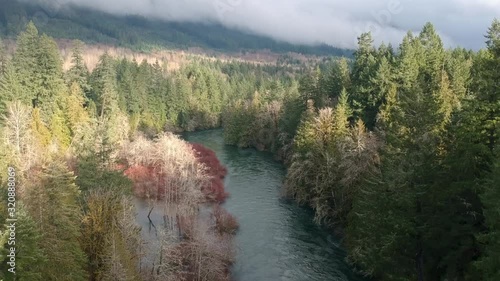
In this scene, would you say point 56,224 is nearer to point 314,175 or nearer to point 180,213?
point 180,213

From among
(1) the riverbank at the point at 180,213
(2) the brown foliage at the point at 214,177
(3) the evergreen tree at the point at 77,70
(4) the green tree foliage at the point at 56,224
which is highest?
(3) the evergreen tree at the point at 77,70

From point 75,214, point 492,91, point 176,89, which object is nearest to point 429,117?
point 492,91

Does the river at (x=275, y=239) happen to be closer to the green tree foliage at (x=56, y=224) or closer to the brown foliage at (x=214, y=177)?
the brown foliage at (x=214, y=177)

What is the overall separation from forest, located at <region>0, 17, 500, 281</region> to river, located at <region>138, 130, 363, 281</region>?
1.75 m

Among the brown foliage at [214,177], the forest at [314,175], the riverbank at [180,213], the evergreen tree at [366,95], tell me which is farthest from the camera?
the evergreen tree at [366,95]

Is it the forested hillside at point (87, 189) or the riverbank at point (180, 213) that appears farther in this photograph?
the riverbank at point (180, 213)

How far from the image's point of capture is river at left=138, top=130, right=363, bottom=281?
4319 cm

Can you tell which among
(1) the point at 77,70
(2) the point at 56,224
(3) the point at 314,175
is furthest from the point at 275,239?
(1) the point at 77,70

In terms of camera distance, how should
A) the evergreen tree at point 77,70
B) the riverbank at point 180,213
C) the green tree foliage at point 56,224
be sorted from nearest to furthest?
1. the green tree foliage at point 56,224
2. the riverbank at point 180,213
3. the evergreen tree at point 77,70

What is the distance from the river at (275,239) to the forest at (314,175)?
1747 mm

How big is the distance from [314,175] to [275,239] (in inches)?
511

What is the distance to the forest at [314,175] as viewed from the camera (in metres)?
28.4

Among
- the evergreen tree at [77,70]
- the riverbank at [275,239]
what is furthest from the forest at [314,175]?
the riverbank at [275,239]

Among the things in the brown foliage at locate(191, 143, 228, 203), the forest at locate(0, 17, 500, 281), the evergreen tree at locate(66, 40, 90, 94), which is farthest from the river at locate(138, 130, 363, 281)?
the evergreen tree at locate(66, 40, 90, 94)
